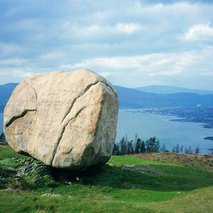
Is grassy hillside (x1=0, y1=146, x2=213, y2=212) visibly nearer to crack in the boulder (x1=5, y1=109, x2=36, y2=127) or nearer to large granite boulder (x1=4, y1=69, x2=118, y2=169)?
large granite boulder (x1=4, y1=69, x2=118, y2=169)

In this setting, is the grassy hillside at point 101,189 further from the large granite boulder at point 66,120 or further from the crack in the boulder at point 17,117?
the crack in the boulder at point 17,117

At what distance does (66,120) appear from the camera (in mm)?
23859

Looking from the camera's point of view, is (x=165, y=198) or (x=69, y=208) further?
(x=165, y=198)

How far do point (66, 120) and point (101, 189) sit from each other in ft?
14.4

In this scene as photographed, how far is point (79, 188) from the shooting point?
885 inches

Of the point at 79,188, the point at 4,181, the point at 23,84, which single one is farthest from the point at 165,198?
the point at 23,84

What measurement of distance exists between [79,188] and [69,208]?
25.6 ft

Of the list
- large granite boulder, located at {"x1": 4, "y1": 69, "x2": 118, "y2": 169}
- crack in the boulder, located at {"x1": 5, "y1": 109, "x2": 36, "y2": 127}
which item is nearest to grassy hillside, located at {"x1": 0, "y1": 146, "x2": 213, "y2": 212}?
large granite boulder, located at {"x1": 4, "y1": 69, "x2": 118, "y2": 169}

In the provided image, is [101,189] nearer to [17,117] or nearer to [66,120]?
[66,120]

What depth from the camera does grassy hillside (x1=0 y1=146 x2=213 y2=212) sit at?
15289mm

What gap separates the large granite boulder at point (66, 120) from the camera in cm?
2292

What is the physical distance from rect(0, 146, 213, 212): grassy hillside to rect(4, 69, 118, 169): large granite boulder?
1.05 m

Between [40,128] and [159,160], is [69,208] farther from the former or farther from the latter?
[159,160]

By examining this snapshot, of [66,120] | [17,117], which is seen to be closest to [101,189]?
[66,120]
